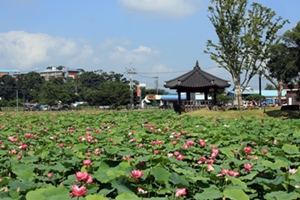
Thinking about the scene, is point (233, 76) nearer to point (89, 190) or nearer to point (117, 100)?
point (117, 100)

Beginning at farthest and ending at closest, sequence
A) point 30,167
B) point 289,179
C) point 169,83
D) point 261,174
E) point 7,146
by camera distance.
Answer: point 169,83, point 7,146, point 30,167, point 261,174, point 289,179

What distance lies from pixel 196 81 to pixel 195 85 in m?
0.46

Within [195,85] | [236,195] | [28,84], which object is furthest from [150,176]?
[28,84]

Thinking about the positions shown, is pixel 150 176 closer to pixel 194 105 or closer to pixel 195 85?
pixel 195 85

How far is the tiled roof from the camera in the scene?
2606cm

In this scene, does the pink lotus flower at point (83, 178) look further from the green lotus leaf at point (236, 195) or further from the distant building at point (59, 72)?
the distant building at point (59, 72)

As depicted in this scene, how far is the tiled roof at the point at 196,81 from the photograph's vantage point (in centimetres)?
2606

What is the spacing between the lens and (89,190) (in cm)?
260

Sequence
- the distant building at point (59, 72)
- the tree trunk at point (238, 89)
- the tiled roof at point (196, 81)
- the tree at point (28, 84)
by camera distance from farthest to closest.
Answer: the distant building at point (59, 72) → the tree at point (28, 84) → the tree trunk at point (238, 89) → the tiled roof at point (196, 81)

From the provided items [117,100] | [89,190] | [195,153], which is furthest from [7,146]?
[117,100]

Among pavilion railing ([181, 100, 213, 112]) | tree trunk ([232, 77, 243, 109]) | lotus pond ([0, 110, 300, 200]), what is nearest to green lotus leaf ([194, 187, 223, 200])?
lotus pond ([0, 110, 300, 200])

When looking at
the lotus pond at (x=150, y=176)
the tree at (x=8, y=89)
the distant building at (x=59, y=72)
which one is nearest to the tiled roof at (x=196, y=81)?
the lotus pond at (x=150, y=176)

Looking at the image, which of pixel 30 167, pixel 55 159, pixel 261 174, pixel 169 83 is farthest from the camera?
pixel 169 83

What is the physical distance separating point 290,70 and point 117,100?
1241 inches
